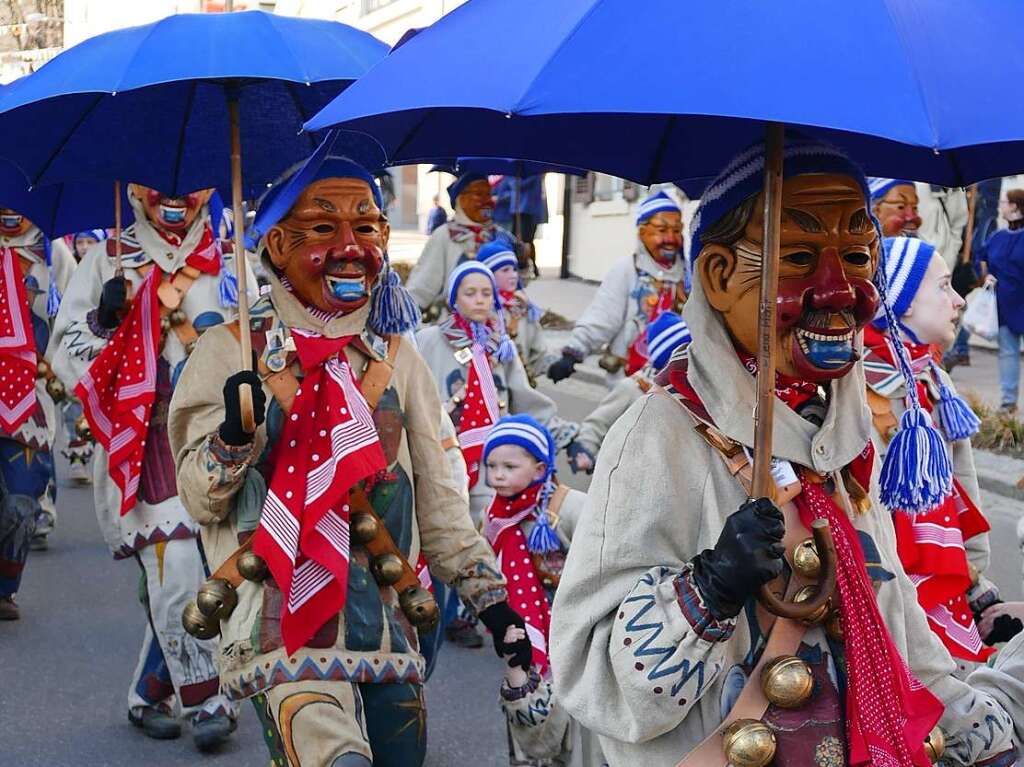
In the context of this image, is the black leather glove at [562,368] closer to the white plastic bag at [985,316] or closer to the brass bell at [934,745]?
the white plastic bag at [985,316]

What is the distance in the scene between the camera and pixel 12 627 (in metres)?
6.71

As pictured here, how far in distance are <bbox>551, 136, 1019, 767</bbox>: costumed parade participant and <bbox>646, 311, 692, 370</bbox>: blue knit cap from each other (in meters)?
4.37

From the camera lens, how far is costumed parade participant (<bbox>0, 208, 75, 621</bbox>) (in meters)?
6.75

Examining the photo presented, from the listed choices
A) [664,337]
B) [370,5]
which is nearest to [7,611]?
[664,337]

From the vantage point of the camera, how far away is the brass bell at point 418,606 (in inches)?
139

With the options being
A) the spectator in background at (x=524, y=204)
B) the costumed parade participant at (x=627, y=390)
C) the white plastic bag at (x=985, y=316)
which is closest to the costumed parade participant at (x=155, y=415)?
the costumed parade participant at (x=627, y=390)

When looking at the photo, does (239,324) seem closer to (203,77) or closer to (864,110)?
(203,77)

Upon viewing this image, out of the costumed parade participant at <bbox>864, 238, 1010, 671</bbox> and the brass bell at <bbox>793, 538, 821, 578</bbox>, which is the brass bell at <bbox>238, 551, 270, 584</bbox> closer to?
the brass bell at <bbox>793, 538, 821, 578</bbox>

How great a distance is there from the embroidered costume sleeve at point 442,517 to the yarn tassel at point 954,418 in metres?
1.58

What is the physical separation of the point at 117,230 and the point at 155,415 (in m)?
0.67

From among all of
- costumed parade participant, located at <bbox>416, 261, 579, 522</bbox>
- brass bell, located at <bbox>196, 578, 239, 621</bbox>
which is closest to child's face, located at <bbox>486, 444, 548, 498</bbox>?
costumed parade participant, located at <bbox>416, 261, 579, 522</bbox>

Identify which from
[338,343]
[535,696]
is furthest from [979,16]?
[535,696]

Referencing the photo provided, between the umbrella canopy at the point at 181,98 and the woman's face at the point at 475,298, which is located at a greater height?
the umbrella canopy at the point at 181,98

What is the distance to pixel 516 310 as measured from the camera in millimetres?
8203
